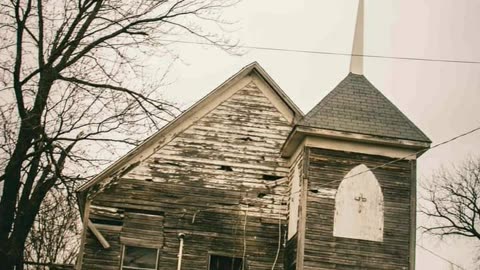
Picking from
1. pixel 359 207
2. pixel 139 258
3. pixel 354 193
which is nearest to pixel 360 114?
pixel 354 193

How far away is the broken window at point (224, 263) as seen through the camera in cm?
1650

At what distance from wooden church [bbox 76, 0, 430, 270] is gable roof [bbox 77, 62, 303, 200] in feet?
0.10

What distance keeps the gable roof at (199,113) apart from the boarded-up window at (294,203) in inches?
80.0

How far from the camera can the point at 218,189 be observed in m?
17.0

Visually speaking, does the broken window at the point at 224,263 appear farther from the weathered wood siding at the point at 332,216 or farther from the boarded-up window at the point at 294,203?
the weathered wood siding at the point at 332,216

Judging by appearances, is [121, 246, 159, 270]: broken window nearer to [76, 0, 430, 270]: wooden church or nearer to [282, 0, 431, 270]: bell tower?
[76, 0, 430, 270]: wooden church

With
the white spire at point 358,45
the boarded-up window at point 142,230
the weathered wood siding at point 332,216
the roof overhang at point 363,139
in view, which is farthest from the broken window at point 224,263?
the white spire at point 358,45

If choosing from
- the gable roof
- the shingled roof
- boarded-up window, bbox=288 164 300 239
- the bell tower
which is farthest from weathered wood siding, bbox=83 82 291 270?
the shingled roof

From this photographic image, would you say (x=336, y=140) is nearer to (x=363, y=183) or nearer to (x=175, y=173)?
(x=363, y=183)

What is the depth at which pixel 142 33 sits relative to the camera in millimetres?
15508

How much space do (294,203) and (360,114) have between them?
8.99ft

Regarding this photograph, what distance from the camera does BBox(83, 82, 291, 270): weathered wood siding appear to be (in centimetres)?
1648

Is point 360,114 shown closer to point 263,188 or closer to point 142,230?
point 263,188

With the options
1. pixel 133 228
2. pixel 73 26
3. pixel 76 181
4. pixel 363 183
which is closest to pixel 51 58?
pixel 73 26
